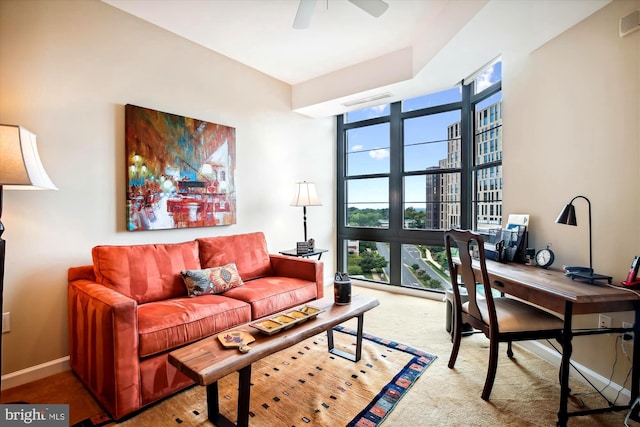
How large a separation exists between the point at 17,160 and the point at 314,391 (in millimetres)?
2078

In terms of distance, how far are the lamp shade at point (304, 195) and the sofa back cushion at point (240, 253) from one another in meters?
0.68

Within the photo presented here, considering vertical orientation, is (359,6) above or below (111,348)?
above

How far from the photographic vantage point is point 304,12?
2119 mm

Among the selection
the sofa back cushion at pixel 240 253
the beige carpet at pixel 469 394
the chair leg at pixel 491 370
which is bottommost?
the beige carpet at pixel 469 394

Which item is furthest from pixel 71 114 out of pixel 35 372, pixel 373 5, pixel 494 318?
pixel 494 318

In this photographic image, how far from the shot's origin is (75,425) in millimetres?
1665

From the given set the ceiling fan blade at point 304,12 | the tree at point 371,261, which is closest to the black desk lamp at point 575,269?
the ceiling fan blade at point 304,12

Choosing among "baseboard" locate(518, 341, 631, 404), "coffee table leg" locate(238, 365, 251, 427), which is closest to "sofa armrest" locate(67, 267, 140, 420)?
"coffee table leg" locate(238, 365, 251, 427)

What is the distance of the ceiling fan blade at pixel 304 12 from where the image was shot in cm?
203

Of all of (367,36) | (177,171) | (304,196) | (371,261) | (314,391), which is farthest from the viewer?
(371,261)

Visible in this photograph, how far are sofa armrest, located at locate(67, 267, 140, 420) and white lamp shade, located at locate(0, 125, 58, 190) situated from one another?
0.73 meters

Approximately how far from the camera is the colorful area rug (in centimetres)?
171

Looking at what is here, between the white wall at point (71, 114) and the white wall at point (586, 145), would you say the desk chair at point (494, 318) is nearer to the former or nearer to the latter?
the white wall at point (586, 145)

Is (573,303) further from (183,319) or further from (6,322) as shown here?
(6,322)
